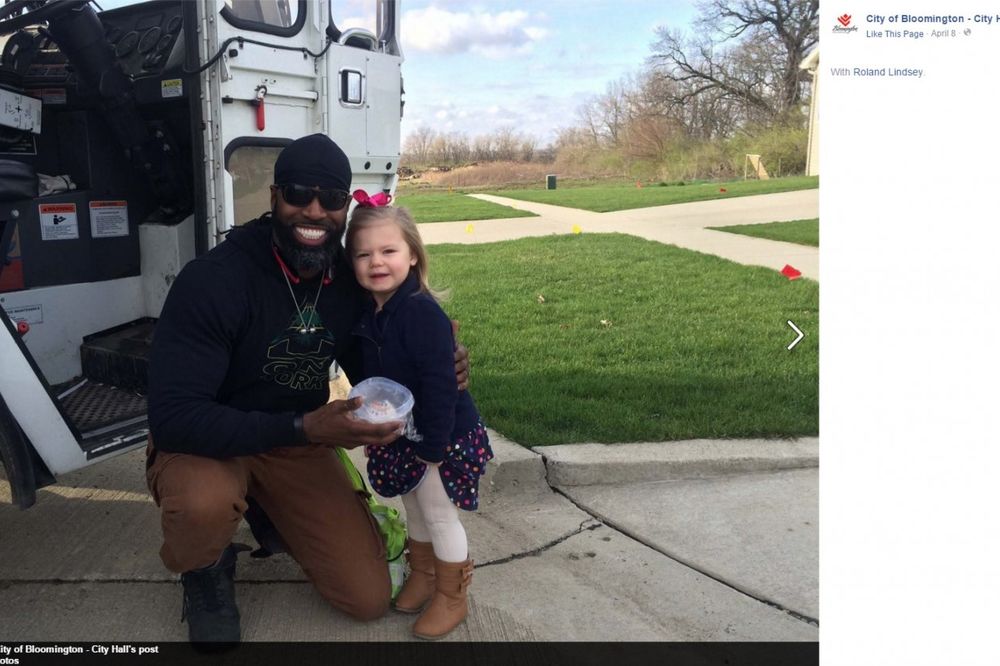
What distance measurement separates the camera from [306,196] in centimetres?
274

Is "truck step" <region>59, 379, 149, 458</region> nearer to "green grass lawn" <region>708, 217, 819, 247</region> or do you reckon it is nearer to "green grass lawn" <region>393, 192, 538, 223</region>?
"green grass lawn" <region>708, 217, 819, 247</region>

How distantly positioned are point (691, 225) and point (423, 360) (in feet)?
34.5

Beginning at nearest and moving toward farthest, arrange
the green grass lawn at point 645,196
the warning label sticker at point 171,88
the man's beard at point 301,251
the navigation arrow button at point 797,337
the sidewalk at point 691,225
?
1. the man's beard at point 301,251
2. the warning label sticker at point 171,88
3. the navigation arrow button at point 797,337
4. the sidewalk at point 691,225
5. the green grass lawn at point 645,196

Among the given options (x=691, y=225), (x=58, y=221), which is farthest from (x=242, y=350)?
(x=691, y=225)

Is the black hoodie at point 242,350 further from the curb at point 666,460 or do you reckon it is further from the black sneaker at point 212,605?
the curb at point 666,460

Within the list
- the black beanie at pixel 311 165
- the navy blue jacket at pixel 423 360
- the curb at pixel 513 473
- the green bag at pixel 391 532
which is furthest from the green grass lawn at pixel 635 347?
the black beanie at pixel 311 165

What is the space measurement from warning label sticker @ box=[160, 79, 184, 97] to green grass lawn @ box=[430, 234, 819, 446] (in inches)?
83.6

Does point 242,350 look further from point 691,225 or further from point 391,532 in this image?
point 691,225

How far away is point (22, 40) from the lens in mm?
4328

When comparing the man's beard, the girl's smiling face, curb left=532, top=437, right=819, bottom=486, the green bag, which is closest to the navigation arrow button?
curb left=532, top=437, right=819, bottom=486

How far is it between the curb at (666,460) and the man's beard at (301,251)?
160 centimetres

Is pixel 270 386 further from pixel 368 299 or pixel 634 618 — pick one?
pixel 634 618

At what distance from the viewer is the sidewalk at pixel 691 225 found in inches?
379

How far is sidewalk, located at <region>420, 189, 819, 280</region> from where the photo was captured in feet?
31.6
